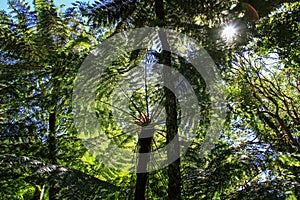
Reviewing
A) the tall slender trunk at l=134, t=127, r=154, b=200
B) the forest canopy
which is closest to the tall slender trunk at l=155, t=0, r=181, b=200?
the forest canopy

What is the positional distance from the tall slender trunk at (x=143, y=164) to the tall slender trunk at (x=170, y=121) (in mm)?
455

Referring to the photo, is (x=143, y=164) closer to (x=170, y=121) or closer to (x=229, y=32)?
(x=170, y=121)

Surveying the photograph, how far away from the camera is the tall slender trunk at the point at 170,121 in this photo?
7.84 feet

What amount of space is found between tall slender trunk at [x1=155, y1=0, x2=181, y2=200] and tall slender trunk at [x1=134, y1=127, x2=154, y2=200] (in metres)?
0.45

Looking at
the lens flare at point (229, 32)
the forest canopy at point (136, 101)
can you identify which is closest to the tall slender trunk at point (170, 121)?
the forest canopy at point (136, 101)

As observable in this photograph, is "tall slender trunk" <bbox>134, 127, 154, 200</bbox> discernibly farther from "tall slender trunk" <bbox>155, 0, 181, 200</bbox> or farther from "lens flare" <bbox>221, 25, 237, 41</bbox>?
"lens flare" <bbox>221, 25, 237, 41</bbox>

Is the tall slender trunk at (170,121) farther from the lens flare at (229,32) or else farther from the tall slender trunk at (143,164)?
the lens flare at (229,32)

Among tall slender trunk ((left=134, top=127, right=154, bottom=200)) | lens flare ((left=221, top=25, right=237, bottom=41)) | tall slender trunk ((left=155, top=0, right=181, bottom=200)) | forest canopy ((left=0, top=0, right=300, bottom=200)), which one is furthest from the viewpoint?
lens flare ((left=221, top=25, right=237, bottom=41))

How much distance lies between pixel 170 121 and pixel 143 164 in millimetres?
666

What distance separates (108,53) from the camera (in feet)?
11.3

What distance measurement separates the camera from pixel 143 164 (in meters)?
3.00

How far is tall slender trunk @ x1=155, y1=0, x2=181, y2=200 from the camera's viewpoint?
2.39 metres

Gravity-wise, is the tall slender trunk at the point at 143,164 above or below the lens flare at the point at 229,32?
below

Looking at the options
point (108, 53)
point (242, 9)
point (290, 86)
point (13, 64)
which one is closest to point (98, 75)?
point (108, 53)
